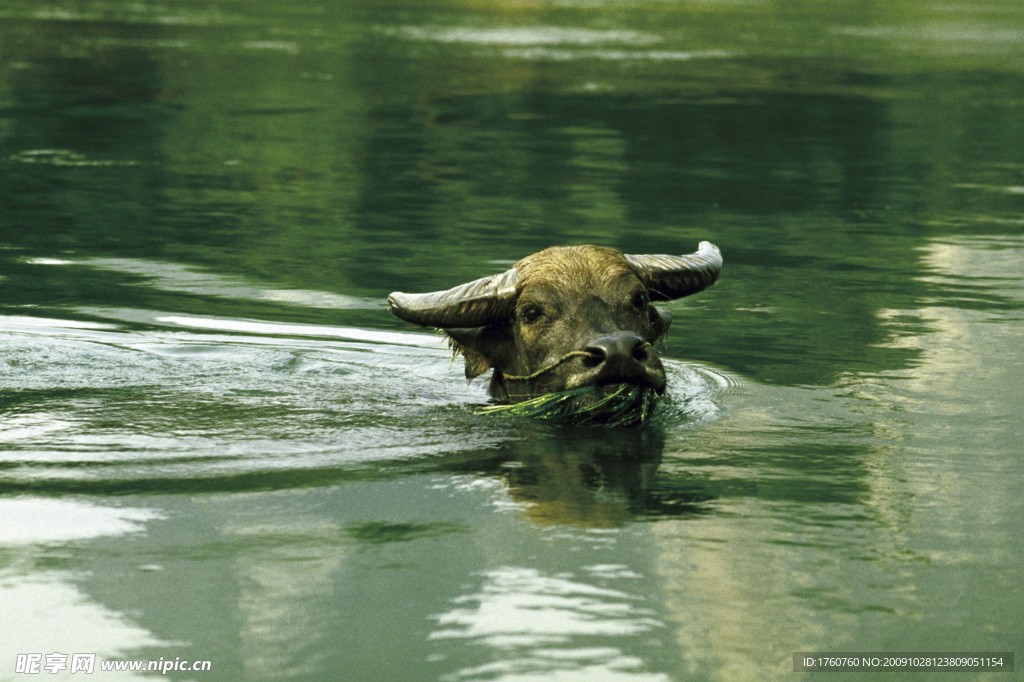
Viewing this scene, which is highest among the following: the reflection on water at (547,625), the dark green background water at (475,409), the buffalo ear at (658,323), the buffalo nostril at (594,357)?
the buffalo nostril at (594,357)

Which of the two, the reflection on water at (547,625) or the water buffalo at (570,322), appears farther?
the water buffalo at (570,322)

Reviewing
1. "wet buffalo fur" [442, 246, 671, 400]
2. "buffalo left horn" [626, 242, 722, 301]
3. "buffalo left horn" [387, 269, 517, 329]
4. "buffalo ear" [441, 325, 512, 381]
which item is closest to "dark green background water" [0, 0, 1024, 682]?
"buffalo ear" [441, 325, 512, 381]

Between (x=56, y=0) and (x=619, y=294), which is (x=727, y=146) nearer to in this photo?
(x=619, y=294)

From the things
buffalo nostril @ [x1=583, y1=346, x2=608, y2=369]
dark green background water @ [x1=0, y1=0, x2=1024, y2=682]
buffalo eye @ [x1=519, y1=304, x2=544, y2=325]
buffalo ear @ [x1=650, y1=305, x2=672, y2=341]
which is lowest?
dark green background water @ [x1=0, y1=0, x2=1024, y2=682]

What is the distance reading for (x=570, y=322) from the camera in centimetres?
752

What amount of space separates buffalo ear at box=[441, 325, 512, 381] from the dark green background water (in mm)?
246

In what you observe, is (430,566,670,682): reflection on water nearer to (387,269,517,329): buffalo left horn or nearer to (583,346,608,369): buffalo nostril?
(583,346,608,369): buffalo nostril

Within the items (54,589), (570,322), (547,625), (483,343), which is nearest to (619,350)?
(570,322)

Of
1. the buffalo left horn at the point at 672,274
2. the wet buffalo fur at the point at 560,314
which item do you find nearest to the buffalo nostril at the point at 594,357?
the wet buffalo fur at the point at 560,314

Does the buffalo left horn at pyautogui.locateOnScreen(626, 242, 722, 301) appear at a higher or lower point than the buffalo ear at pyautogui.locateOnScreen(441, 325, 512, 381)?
higher

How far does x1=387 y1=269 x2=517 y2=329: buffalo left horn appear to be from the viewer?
25.7 ft

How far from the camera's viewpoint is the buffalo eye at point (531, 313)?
768cm

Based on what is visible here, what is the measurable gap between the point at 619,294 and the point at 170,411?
A: 7.89 ft

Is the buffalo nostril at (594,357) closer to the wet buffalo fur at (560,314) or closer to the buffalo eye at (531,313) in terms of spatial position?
the wet buffalo fur at (560,314)
